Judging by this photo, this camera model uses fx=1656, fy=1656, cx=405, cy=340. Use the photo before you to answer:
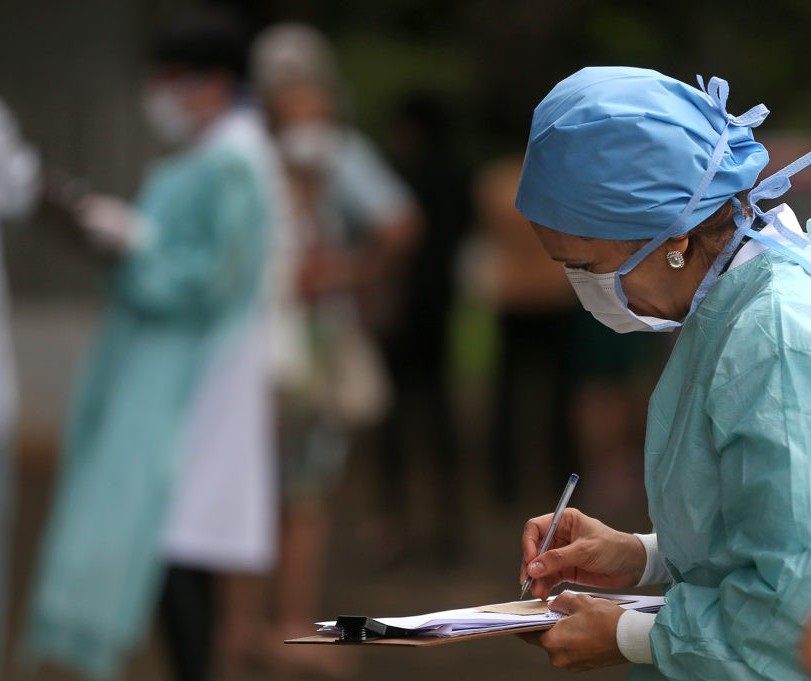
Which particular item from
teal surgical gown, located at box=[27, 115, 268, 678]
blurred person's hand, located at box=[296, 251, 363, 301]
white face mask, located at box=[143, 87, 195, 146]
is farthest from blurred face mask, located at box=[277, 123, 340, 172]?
teal surgical gown, located at box=[27, 115, 268, 678]

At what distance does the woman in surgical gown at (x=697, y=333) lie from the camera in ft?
6.55

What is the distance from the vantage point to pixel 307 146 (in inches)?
243

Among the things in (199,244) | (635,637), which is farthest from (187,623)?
(635,637)

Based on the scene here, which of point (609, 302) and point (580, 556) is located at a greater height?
point (609, 302)

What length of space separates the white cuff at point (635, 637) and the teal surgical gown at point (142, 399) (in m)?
2.92

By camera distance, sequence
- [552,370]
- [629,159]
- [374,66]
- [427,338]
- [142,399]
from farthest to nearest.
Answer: [374,66]
[552,370]
[427,338]
[142,399]
[629,159]

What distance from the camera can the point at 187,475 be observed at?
505 centimetres

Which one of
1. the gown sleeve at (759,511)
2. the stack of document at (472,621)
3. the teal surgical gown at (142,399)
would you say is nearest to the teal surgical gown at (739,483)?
the gown sleeve at (759,511)

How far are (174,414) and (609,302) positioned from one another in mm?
2901

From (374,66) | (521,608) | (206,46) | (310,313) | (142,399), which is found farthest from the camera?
(374,66)

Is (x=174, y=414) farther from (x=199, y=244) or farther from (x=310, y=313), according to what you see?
(x=310, y=313)

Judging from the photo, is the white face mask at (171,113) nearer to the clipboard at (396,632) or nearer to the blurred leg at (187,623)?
the blurred leg at (187,623)

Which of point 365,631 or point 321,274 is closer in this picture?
point 365,631

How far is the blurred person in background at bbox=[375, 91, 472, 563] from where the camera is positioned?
7703 millimetres
